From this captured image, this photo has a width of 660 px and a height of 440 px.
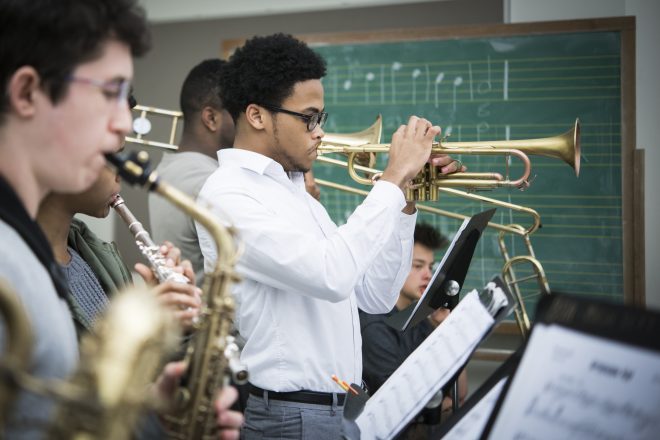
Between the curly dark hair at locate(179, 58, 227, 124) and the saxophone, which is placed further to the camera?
the curly dark hair at locate(179, 58, 227, 124)

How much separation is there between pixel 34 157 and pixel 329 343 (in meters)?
0.97

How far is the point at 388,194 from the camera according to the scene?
1758 millimetres

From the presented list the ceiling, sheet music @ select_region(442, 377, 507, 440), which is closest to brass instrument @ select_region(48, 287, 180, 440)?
sheet music @ select_region(442, 377, 507, 440)

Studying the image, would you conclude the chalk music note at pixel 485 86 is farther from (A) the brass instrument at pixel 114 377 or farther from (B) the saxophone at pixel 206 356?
(A) the brass instrument at pixel 114 377

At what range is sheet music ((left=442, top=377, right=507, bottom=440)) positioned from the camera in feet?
3.96

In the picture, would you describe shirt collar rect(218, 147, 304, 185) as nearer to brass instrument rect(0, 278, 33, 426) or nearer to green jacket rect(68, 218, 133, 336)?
green jacket rect(68, 218, 133, 336)

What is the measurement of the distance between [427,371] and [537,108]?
2.27m

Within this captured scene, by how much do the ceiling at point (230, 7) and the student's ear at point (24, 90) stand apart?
9.11 ft

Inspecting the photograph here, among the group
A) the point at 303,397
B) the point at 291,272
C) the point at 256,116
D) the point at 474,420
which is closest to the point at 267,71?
the point at 256,116

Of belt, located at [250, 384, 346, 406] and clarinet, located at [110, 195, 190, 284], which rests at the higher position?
clarinet, located at [110, 195, 190, 284]

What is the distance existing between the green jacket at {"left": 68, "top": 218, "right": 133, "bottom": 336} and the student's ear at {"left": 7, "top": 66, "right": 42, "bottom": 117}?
0.67 m

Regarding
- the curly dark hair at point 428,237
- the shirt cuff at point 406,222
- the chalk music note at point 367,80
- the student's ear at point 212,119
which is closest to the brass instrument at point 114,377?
the shirt cuff at point 406,222

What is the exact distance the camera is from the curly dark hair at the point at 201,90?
2844 millimetres

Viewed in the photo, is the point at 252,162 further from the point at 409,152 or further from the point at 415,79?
the point at 415,79
